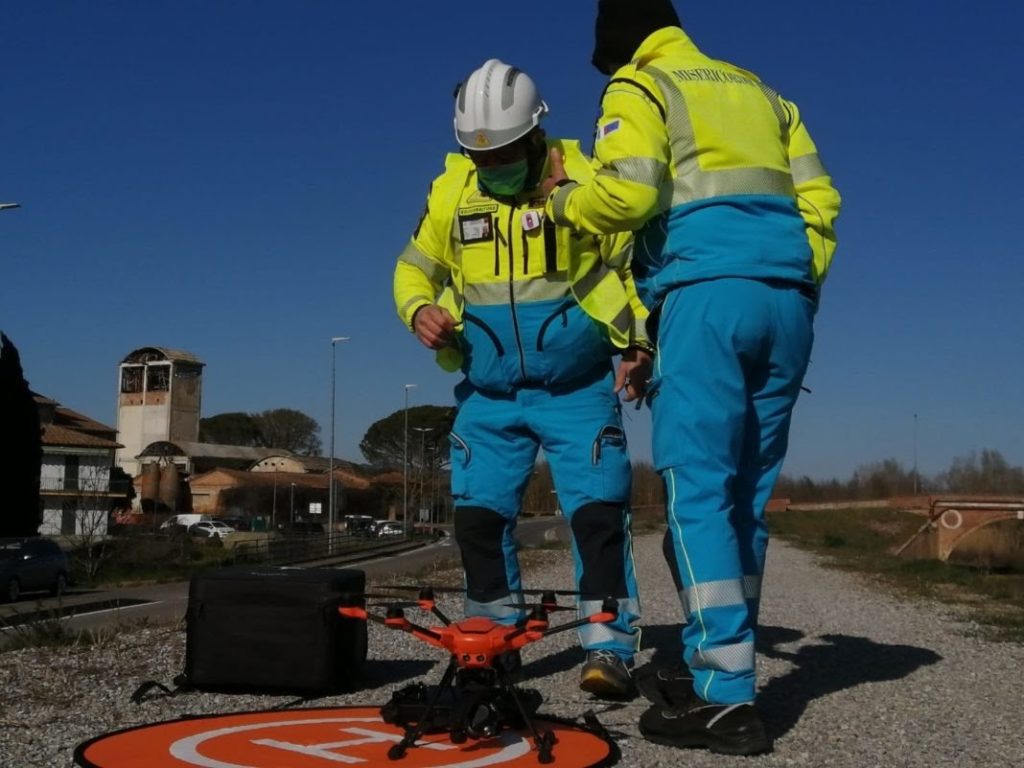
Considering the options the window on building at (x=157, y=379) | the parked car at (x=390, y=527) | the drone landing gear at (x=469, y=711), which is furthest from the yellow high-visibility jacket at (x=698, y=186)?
the window on building at (x=157, y=379)

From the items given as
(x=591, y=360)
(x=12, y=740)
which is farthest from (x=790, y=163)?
(x=12, y=740)

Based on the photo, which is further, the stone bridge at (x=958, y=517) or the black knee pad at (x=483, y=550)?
the stone bridge at (x=958, y=517)

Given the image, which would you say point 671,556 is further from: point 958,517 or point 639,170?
point 958,517

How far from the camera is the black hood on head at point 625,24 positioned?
409 cm

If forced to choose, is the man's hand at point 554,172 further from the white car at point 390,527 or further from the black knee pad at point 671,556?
the white car at point 390,527

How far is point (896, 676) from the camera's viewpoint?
4.86 meters

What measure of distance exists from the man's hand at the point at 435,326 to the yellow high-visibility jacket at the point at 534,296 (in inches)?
4.5

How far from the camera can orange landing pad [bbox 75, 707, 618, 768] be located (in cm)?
317

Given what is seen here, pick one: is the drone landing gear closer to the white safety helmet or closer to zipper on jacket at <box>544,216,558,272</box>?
zipper on jacket at <box>544,216,558,272</box>

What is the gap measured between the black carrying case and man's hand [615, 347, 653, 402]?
1.27m

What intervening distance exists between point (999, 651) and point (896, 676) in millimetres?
1547

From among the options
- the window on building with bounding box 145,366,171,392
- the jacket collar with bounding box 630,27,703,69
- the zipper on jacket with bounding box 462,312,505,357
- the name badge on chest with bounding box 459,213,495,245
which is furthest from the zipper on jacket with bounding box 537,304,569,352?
the window on building with bounding box 145,366,171,392

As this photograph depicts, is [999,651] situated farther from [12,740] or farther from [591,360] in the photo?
[12,740]

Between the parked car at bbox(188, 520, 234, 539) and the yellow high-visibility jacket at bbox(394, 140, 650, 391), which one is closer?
the yellow high-visibility jacket at bbox(394, 140, 650, 391)
